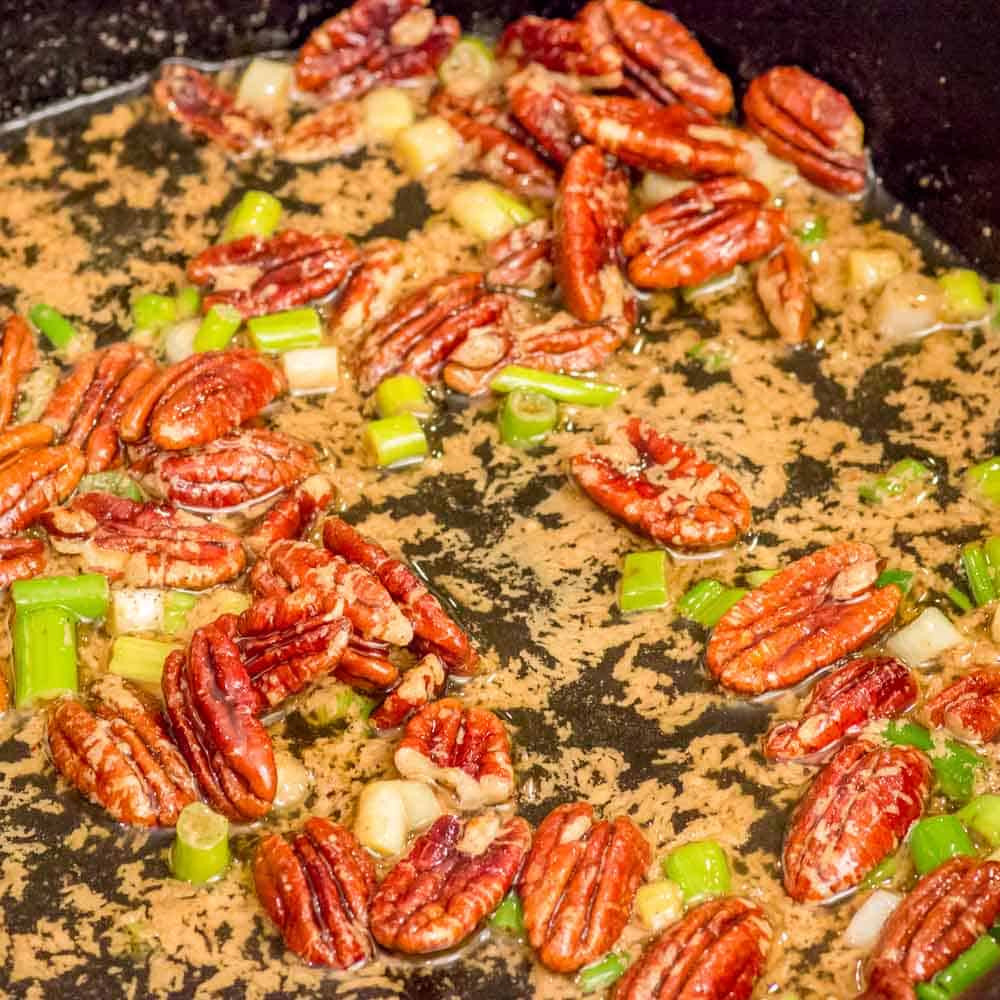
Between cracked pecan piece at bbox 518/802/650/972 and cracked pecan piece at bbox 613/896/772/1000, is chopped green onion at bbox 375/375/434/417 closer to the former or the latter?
cracked pecan piece at bbox 518/802/650/972

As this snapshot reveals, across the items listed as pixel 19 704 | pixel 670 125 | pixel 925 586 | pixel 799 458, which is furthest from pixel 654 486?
pixel 19 704

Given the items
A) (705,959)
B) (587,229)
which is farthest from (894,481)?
(705,959)

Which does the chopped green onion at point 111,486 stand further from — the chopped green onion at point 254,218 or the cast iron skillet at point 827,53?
the cast iron skillet at point 827,53

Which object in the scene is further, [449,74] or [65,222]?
[449,74]

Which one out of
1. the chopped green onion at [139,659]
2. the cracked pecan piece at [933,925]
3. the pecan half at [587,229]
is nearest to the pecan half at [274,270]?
the pecan half at [587,229]

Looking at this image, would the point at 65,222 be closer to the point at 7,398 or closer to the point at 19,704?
the point at 7,398

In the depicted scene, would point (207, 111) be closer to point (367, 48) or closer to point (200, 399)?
point (367, 48)
